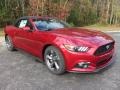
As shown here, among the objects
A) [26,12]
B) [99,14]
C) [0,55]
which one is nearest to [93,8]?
[99,14]

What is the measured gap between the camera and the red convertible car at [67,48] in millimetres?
4629

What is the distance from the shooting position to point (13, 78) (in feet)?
16.1

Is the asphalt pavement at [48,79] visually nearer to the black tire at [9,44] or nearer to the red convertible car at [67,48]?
the red convertible car at [67,48]

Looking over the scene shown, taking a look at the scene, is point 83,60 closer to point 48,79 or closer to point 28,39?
point 48,79

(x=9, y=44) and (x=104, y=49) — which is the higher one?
(x=104, y=49)

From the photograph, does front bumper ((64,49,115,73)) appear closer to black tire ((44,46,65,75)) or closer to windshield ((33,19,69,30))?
black tire ((44,46,65,75))

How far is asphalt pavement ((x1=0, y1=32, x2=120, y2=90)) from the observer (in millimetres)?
4410

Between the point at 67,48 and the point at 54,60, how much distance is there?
621 millimetres

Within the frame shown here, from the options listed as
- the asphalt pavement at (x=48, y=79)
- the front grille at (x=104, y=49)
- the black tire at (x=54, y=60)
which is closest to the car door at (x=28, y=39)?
the black tire at (x=54, y=60)

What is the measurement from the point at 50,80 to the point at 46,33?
1.26 meters

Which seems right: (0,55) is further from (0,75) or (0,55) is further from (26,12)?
(26,12)

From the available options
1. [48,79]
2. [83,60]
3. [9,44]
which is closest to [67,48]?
[83,60]

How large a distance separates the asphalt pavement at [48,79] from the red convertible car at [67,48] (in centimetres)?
23

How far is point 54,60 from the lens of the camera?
5129 mm
